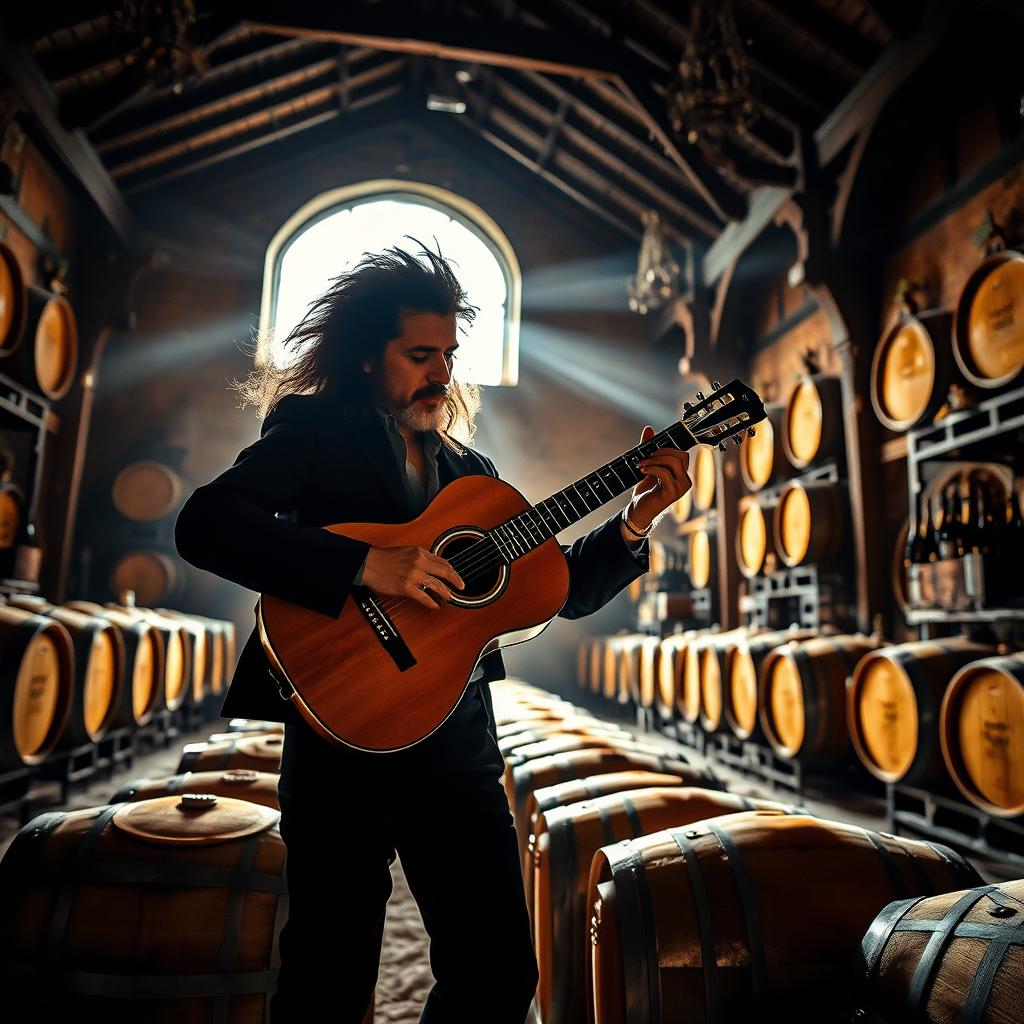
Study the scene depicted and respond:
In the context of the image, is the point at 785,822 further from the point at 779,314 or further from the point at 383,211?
the point at 383,211

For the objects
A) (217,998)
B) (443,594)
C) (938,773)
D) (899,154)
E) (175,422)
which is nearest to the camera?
(443,594)

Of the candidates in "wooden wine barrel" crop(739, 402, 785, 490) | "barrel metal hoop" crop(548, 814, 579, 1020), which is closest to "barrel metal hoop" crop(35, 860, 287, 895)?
"barrel metal hoop" crop(548, 814, 579, 1020)

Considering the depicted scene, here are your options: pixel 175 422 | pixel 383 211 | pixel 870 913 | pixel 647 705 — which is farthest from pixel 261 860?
pixel 383 211

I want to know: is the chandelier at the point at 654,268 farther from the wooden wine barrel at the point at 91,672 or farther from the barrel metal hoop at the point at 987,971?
the barrel metal hoop at the point at 987,971

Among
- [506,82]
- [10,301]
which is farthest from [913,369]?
[506,82]

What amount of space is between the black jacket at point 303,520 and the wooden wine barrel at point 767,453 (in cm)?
629

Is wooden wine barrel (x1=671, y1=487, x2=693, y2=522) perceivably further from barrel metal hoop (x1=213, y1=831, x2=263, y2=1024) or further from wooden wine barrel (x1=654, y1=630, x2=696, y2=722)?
barrel metal hoop (x1=213, y1=831, x2=263, y2=1024)

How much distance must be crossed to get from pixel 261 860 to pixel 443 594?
2.57 feet

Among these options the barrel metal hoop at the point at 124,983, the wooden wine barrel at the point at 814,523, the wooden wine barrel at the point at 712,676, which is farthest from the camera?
the wooden wine barrel at the point at 814,523

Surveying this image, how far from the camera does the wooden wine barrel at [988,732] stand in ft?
11.5

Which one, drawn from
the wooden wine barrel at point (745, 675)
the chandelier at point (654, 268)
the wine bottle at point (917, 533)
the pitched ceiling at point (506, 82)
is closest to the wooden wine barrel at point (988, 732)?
the wine bottle at point (917, 533)

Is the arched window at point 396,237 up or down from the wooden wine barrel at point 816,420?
up

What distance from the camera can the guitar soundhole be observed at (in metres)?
1.60

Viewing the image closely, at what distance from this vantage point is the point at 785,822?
5.77 ft
